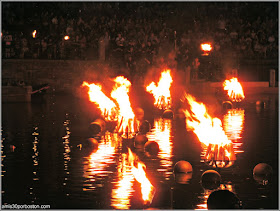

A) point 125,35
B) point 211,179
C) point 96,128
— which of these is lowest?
point 211,179

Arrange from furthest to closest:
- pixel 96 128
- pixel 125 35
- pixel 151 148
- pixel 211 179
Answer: pixel 125 35, pixel 96 128, pixel 151 148, pixel 211 179

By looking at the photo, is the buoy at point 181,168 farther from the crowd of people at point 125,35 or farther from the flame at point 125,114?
the crowd of people at point 125,35

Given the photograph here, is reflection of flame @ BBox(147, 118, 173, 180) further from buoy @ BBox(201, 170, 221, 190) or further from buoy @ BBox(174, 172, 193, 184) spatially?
buoy @ BBox(201, 170, 221, 190)

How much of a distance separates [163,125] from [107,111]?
2312mm

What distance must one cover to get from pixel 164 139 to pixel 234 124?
517 cm

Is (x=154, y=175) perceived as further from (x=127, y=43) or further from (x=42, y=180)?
(x=127, y=43)

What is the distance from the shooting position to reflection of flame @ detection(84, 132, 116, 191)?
16.9 meters

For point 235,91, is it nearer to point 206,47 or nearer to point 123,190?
point 206,47

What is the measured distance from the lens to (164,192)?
14.8 m

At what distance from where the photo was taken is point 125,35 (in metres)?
47.0

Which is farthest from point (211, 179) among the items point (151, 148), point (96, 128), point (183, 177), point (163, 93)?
point (163, 93)

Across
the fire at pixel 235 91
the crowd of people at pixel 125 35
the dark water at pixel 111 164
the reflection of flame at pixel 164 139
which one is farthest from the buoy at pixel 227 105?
the crowd of people at pixel 125 35

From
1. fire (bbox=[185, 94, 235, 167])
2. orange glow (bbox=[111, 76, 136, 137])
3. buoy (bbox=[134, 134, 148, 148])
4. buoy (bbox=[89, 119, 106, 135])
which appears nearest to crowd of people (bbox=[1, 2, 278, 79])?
buoy (bbox=[89, 119, 106, 135])

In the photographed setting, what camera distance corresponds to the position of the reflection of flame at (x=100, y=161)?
16.9 metres
